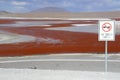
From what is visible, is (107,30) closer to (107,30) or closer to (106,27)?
(107,30)

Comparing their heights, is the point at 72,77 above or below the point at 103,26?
below

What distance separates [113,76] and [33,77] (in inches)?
100.0

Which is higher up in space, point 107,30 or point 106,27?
point 106,27

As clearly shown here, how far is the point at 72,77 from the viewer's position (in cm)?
1371

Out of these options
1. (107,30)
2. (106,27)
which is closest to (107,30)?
(107,30)

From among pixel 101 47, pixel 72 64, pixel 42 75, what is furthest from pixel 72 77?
pixel 101 47

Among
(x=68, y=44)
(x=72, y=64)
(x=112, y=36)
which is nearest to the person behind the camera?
(x=112, y=36)

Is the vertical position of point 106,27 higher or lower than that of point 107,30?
higher

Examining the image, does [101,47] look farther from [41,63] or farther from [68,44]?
[41,63]

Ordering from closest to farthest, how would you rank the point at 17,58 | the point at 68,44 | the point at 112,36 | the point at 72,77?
the point at 72,77, the point at 112,36, the point at 17,58, the point at 68,44

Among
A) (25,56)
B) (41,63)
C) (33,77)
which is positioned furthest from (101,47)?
(33,77)

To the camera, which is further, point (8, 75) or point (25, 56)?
Answer: point (25, 56)

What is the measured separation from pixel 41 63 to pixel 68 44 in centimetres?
913

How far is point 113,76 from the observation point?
1402 cm
